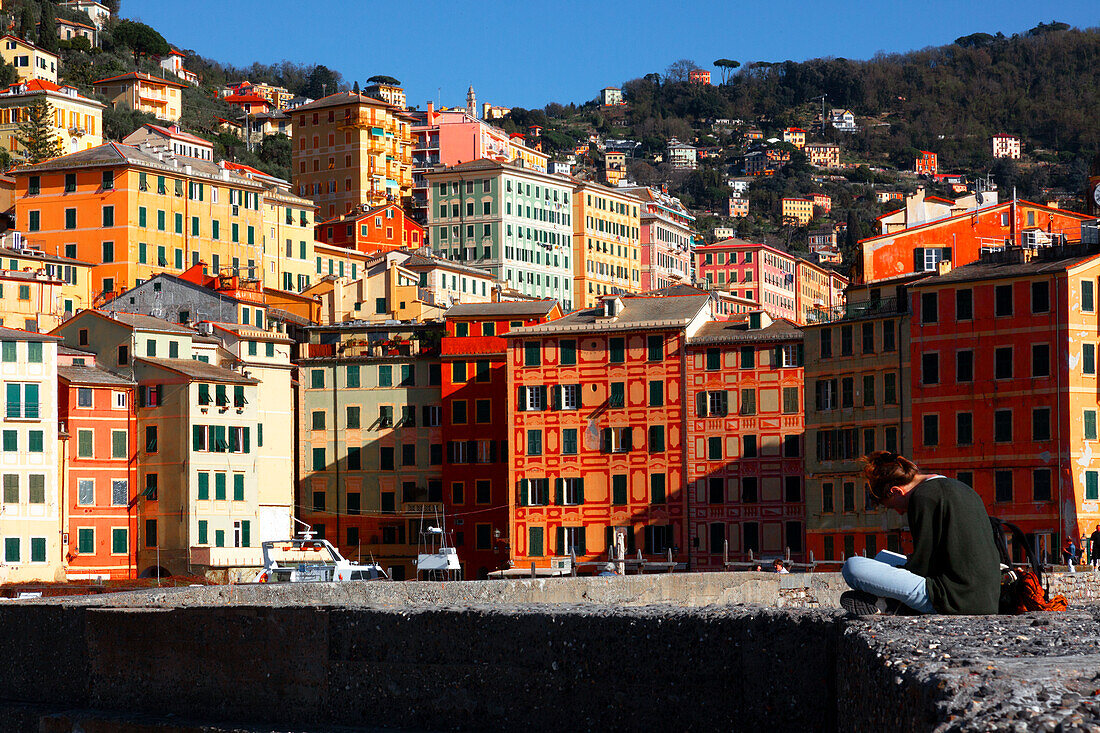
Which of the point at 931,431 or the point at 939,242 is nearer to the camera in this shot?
the point at 931,431

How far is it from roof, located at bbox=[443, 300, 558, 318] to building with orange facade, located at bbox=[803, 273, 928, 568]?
21002 mm

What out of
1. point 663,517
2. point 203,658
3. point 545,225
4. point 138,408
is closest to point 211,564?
point 138,408

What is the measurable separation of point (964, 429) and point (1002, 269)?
20.5ft

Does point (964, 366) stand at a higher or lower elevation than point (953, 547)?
higher

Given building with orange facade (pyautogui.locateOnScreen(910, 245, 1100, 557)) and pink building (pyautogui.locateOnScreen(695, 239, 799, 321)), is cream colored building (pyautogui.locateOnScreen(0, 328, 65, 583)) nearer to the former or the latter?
building with orange facade (pyautogui.locateOnScreen(910, 245, 1100, 557))

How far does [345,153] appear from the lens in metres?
153

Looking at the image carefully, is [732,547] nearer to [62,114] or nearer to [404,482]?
[404,482]

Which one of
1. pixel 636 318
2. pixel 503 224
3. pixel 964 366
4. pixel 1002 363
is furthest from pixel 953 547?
pixel 503 224

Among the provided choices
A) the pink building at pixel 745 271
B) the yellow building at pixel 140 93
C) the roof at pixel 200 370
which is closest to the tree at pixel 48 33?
the yellow building at pixel 140 93

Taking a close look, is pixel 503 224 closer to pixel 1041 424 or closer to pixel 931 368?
pixel 931 368

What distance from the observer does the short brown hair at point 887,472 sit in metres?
8.73

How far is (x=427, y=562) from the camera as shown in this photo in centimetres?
7138

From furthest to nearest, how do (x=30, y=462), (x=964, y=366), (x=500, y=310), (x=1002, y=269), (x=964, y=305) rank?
(x=500, y=310), (x=30, y=462), (x=964, y=305), (x=964, y=366), (x=1002, y=269)

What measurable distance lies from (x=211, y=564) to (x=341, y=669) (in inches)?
2504
